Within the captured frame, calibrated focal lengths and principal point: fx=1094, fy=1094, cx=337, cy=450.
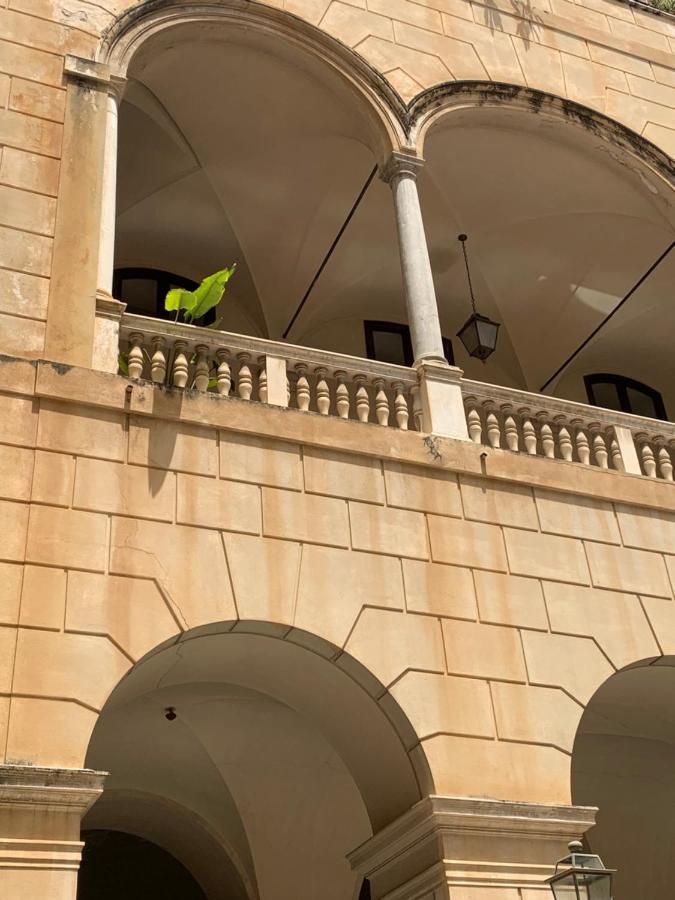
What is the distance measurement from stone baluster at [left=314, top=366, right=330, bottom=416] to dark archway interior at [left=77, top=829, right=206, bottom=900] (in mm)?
5375

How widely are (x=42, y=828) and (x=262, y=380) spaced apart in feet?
11.4

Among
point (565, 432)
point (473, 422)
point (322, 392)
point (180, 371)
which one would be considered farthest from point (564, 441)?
point (180, 371)

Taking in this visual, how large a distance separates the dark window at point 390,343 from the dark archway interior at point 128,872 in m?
5.99

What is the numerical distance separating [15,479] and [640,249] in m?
8.50

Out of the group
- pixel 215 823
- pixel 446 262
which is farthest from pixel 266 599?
pixel 446 262

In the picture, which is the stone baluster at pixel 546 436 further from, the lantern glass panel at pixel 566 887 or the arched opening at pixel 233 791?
the lantern glass panel at pixel 566 887

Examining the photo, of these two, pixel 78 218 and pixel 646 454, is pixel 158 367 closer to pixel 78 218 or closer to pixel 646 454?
pixel 78 218

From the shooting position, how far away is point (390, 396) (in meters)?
8.44

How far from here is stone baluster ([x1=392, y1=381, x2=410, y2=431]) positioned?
8031mm

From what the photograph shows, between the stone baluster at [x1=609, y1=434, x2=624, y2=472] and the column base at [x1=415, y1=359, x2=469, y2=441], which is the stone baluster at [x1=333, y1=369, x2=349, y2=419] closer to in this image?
the column base at [x1=415, y1=359, x2=469, y2=441]

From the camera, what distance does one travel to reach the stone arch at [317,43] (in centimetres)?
943

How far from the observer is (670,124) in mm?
11578

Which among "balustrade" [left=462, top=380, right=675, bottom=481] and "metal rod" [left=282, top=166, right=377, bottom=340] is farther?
"metal rod" [left=282, top=166, right=377, bottom=340]

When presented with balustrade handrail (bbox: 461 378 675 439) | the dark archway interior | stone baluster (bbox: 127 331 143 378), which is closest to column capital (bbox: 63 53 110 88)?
stone baluster (bbox: 127 331 143 378)
